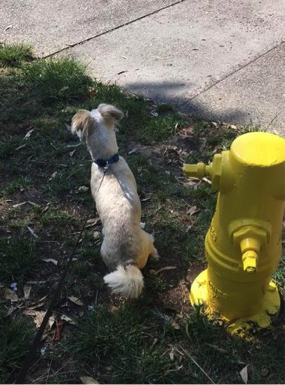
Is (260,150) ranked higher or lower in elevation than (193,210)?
higher

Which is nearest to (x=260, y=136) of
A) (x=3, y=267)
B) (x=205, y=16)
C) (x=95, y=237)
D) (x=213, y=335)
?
(x=213, y=335)

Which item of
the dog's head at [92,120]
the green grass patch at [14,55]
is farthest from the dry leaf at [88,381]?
the green grass patch at [14,55]

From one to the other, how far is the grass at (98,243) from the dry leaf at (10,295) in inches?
1.1

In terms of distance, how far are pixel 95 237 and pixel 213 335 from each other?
119cm

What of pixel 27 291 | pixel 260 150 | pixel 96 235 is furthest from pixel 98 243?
pixel 260 150

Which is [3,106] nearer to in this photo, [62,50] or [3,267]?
[62,50]

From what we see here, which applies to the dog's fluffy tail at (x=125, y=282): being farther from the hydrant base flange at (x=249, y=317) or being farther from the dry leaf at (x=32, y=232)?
the dry leaf at (x=32, y=232)

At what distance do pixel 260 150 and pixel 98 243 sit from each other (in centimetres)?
167

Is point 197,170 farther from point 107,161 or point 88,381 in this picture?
point 88,381

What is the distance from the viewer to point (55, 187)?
4.23m

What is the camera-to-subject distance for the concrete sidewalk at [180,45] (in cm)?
516

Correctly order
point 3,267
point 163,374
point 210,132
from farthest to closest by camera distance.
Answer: point 210,132
point 3,267
point 163,374

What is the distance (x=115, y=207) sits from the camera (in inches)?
128

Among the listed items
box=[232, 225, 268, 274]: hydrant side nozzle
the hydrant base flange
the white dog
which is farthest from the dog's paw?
box=[232, 225, 268, 274]: hydrant side nozzle
